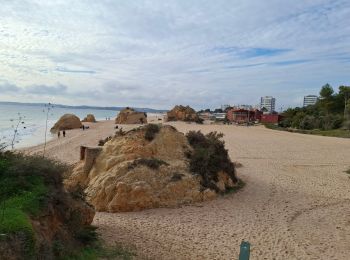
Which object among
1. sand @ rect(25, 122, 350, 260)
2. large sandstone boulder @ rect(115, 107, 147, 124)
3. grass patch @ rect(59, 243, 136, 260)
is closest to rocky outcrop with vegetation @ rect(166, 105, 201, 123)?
large sandstone boulder @ rect(115, 107, 147, 124)

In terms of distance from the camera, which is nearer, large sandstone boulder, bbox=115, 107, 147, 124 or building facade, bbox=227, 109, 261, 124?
large sandstone boulder, bbox=115, 107, 147, 124

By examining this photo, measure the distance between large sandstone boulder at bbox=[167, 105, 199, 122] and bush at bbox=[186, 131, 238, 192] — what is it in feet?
208

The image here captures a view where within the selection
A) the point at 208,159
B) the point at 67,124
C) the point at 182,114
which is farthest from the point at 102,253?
the point at 182,114

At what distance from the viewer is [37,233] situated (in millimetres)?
5504

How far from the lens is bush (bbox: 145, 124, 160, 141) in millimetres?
14117

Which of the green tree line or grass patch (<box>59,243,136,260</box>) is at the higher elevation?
the green tree line

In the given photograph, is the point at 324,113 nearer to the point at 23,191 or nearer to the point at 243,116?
the point at 243,116

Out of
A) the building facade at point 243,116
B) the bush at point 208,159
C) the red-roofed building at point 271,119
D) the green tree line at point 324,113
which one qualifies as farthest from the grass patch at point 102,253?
the building facade at point 243,116

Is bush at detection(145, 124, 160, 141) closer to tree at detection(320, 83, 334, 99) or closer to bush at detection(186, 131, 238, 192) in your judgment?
bush at detection(186, 131, 238, 192)

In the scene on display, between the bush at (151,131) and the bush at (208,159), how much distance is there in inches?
58.2

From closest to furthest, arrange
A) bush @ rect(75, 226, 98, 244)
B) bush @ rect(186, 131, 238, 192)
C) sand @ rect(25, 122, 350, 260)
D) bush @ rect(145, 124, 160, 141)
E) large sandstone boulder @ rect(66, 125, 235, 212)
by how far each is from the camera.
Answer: bush @ rect(75, 226, 98, 244) → sand @ rect(25, 122, 350, 260) → large sandstone boulder @ rect(66, 125, 235, 212) → bush @ rect(186, 131, 238, 192) → bush @ rect(145, 124, 160, 141)

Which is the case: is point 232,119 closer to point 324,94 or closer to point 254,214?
point 324,94

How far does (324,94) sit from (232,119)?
95.4 ft

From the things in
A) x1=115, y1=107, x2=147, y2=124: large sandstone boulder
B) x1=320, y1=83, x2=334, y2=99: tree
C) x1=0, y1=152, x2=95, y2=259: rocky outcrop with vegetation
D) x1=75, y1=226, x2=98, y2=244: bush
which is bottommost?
x1=75, y1=226, x2=98, y2=244: bush
